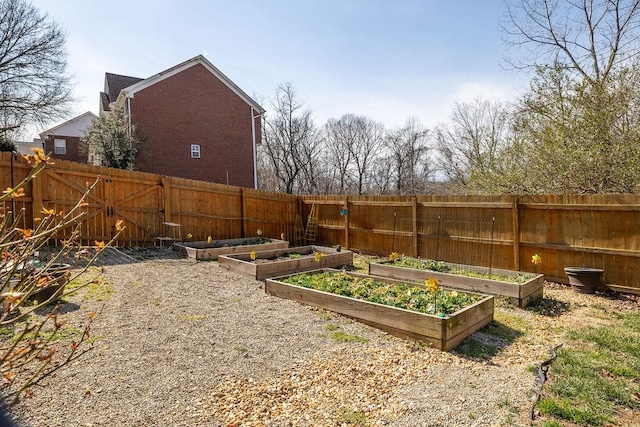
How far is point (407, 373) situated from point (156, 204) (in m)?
10.1

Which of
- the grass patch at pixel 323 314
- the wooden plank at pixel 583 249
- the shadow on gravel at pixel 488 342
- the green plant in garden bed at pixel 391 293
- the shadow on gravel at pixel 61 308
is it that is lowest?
the shadow on gravel at pixel 488 342

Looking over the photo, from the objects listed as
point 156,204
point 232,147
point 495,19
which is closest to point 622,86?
point 495,19

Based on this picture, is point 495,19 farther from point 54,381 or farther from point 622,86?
point 54,381

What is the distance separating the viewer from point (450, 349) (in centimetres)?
489

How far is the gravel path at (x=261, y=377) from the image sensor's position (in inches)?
130

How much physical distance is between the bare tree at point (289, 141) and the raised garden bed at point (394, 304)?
27.5 metres

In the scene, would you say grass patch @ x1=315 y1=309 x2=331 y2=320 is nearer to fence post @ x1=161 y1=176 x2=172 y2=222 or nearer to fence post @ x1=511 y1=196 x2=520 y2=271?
fence post @ x1=511 y1=196 x2=520 y2=271

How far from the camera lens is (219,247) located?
12125 mm

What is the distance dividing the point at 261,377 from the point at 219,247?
8.58 metres

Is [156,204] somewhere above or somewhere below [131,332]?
above

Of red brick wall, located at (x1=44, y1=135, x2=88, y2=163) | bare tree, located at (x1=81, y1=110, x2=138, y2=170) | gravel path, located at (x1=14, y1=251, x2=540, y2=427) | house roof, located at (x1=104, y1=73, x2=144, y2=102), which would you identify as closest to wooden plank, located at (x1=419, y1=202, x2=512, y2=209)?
gravel path, located at (x1=14, y1=251, x2=540, y2=427)

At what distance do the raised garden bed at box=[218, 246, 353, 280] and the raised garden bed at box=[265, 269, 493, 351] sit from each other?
102 centimetres

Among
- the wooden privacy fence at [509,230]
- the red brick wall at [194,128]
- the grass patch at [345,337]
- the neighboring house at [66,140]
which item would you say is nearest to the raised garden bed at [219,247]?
the wooden privacy fence at [509,230]

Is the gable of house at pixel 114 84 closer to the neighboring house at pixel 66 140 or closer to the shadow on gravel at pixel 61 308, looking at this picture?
the neighboring house at pixel 66 140
